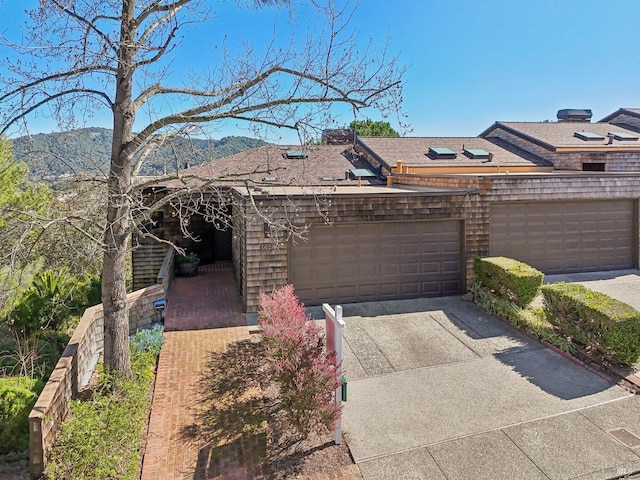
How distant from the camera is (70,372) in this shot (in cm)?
591

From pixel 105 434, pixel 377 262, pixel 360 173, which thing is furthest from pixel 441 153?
pixel 105 434

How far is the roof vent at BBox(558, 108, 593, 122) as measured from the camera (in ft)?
84.1

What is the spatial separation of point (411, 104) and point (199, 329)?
6.19 metres

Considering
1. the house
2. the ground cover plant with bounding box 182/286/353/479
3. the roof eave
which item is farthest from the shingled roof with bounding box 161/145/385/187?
the ground cover plant with bounding box 182/286/353/479

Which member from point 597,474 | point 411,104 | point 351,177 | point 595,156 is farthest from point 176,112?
point 595,156

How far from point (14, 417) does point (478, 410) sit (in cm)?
628

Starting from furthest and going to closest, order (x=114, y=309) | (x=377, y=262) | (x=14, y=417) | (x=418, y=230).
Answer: (x=418, y=230)
(x=377, y=262)
(x=114, y=309)
(x=14, y=417)

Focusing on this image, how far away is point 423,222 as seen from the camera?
10617 mm

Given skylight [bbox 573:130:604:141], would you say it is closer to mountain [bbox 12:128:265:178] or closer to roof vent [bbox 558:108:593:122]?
roof vent [bbox 558:108:593:122]

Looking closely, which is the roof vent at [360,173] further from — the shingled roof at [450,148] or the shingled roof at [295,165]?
the shingled roof at [450,148]

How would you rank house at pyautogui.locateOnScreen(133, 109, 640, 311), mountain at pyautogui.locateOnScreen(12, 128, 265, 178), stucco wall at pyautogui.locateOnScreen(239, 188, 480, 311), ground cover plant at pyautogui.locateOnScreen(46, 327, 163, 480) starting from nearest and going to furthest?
ground cover plant at pyautogui.locateOnScreen(46, 327, 163, 480) < mountain at pyautogui.locateOnScreen(12, 128, 265, 178) < stucco wall at pyautogui.locateOnScreen(239, 188, 480, 311) < house at pyautogui.locateOnScreen(133, 109, 640, 311)

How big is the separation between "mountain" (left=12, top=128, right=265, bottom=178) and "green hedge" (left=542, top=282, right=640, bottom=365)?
6.67 m

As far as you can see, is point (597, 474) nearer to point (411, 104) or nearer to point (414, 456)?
point (414, 456)

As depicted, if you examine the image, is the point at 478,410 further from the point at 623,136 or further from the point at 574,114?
the point at 574,114
